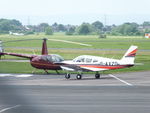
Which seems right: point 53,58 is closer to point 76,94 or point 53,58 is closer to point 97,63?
point 97,63

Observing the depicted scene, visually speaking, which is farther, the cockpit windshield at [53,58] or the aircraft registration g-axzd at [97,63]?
the cockpit windshield at [53,58]

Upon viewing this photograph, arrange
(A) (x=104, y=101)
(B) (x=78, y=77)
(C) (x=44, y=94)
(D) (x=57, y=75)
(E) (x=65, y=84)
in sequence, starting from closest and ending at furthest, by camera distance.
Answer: (A) (x=104, y=101)
(C) (x=44, y=94)
(E) (x=65, y=84)
(B) (x=78, y=77)
(D) (x=57, y=75)

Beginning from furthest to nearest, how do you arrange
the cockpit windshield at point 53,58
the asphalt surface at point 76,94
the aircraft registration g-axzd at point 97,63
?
1. the cockpit windshield at point 53,58
2. the aircraft registration g-axzd at point 97,63
3. the asphalt surface at point 76,94

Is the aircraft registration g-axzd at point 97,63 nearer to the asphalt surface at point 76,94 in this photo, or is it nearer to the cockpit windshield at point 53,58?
the asphalt surface at point 76,94

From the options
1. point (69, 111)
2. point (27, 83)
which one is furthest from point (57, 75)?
point (69, 111)

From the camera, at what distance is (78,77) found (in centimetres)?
5319

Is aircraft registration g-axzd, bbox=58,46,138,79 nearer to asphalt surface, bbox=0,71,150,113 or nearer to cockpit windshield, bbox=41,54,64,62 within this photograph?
asphalt surface, bbox=0,71,150,113

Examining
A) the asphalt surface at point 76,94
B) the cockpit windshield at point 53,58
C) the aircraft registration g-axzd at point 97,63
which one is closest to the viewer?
the asphalt surface at point 76,94

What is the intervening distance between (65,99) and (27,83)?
1337 centimetres

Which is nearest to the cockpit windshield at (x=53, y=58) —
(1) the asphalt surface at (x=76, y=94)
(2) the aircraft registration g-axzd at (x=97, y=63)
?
(2) the aircraft registration g-axzd at (x=97, y=63)

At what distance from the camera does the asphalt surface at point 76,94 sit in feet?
94.0

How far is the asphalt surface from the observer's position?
94.0 feet

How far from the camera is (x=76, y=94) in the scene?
38.5 metres

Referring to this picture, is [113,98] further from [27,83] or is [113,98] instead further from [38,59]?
[38,59]
